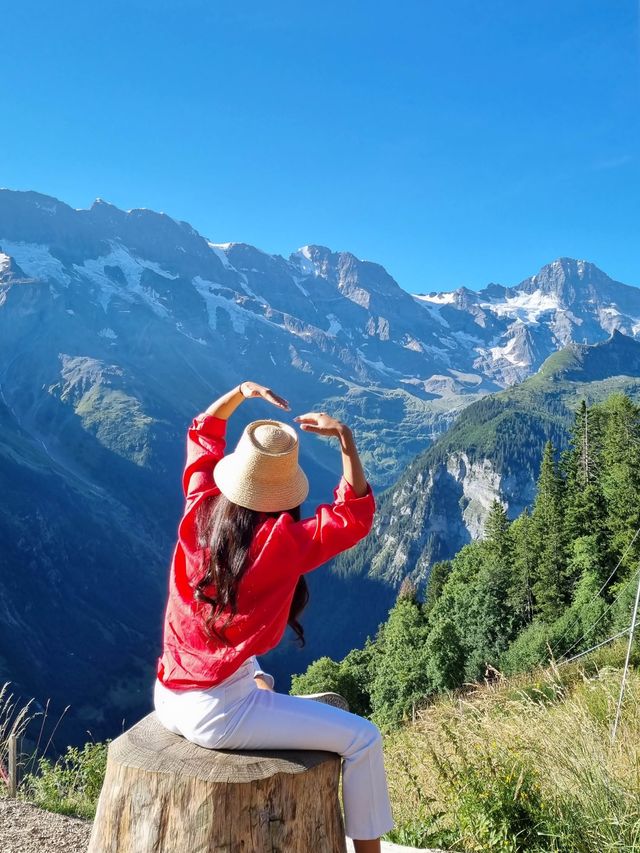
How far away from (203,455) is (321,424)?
1.00 meters

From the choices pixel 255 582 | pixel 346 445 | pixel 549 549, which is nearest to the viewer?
pixel 255 582

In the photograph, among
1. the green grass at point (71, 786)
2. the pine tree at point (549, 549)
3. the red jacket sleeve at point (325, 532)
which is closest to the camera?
the red jacket sleeve at point (325, 532)

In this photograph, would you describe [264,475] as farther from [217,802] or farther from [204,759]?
[217,802]

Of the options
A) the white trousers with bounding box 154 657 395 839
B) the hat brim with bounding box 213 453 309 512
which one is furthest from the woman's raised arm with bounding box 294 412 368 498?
the white trousers with bounding box 154 657 395 839

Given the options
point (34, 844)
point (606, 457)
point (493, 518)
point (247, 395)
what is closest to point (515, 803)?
point (247, 395)

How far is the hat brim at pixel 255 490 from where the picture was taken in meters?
3.86

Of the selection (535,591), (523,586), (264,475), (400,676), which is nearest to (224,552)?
(264,475)

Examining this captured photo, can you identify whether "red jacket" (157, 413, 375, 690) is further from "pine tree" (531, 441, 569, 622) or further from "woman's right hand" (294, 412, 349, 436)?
"pine tree" (531, 441, 569, 622)

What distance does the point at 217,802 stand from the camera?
12.2 ft

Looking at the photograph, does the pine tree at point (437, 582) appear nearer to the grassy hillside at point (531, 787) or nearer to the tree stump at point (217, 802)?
the grassy hillside at point (531, 787)

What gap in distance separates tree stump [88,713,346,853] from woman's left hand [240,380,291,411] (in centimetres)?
213

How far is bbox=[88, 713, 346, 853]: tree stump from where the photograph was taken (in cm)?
371

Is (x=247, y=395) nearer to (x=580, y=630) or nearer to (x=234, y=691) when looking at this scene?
(x=234, y=691)

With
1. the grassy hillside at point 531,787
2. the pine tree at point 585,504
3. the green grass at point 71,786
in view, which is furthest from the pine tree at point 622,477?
the grassy hillside at point 531,787
